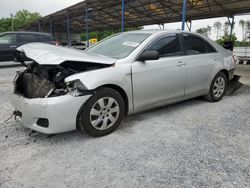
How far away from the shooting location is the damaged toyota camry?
9.02 feet

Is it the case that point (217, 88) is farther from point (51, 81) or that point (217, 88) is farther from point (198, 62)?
point (51, 81)

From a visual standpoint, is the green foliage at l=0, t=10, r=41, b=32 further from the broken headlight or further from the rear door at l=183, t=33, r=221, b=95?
the broken headlight

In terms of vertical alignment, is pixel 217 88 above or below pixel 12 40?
below

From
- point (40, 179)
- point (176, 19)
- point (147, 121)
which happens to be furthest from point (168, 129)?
point (176, 19)

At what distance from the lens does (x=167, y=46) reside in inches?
150

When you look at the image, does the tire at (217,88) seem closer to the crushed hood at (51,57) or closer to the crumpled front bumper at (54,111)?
the crushed hood at (51,57)

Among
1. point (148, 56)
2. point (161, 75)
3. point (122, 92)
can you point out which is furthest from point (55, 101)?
point (161, 75)

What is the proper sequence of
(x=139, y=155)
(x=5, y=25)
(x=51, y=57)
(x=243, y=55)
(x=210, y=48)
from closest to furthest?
(x=139, y=155) → (x=51, y=57) → (x=210, y=48) → (x=243, y=55) → (x=5, y=25)

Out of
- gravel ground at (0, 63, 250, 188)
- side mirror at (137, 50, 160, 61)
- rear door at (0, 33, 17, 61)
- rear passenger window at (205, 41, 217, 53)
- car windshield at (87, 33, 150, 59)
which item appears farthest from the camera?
rear door at (0, 33, 17, 61)

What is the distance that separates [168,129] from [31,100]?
200 centimetres

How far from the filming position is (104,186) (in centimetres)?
207

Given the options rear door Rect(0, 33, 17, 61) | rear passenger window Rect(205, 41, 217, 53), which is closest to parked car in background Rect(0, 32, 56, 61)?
rear door Rect(0, 33, 17, 61)

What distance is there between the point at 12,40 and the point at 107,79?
383 inches

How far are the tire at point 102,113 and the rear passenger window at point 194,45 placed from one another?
1.82m
